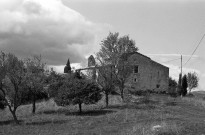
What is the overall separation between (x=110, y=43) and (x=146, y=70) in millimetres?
17379

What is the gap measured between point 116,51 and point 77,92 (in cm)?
1441

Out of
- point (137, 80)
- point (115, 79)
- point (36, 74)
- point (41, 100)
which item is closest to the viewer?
point (36, 74)

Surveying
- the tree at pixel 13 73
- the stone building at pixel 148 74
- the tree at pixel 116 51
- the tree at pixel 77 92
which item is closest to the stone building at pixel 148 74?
the stone building at pixel 148 74

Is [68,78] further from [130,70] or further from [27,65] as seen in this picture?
[130,70]

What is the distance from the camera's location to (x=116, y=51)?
160ft

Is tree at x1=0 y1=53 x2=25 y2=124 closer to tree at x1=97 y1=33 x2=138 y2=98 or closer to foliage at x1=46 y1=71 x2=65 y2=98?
foliage at x1=46 y1=71 x2=65 y2=98

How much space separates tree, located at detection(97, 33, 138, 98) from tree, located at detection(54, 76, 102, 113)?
838cm

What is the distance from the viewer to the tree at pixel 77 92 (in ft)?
121

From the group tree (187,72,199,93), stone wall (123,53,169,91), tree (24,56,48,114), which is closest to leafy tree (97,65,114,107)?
tree (24,56,48,114)

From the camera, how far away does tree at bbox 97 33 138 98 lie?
46.4 metres

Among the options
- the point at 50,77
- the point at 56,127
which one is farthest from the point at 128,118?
the point at 50,77

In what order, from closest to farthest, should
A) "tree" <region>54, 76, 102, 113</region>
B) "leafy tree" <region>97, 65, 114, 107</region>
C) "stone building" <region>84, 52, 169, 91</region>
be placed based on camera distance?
1. "tree" <region>54, 76, 102, 113</region>
2. "leafy tree" <region>97, 65, 114, 107</region>
3. "stone building" <region>84, 52, 169, 91</region>

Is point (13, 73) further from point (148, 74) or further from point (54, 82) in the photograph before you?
point (148, 74)

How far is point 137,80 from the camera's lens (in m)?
63.1
